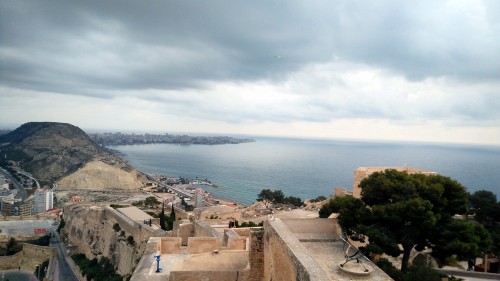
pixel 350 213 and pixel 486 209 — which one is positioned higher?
pixel 350 213

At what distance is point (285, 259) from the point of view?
15.4 ft

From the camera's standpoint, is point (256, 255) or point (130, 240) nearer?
point (256, 255)

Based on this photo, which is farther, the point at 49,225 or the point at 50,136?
the point at 50,136

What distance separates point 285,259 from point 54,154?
3163 inches

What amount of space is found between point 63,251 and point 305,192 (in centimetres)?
4081

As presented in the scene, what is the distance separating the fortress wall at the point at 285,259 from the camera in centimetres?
391

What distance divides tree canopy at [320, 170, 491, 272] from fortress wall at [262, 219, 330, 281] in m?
4.07

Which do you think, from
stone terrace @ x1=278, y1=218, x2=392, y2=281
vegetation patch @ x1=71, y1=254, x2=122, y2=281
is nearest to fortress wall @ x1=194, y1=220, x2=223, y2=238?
stone terrace @ x1=278, y1=218, x2=392, y2=281

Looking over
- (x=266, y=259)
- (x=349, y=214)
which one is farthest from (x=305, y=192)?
(x=266, y=259)

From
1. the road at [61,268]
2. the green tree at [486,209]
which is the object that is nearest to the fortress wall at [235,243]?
the green tree at [486,209]

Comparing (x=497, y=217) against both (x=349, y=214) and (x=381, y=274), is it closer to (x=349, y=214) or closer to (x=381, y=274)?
(x=349, y=214)

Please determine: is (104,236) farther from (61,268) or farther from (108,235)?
(61,268)

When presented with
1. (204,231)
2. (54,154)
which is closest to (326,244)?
(204,231)

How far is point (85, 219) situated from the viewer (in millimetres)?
23578
